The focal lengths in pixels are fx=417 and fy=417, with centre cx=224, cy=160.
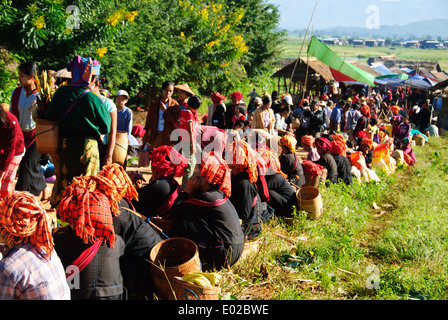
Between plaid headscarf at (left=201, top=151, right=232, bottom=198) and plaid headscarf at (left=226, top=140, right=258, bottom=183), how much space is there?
0.64 m

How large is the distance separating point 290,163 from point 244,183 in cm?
189

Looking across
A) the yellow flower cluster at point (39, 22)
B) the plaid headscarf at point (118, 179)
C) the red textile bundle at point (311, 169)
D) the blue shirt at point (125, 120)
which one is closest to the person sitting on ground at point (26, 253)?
the plaid headscarf at point (118, 179)

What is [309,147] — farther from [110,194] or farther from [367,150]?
[110,194]

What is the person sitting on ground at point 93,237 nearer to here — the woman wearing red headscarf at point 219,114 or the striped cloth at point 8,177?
the striped cloth at point 8,177

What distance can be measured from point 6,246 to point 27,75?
2786 millimetres

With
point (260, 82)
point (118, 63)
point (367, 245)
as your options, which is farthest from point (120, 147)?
point (260, 82)

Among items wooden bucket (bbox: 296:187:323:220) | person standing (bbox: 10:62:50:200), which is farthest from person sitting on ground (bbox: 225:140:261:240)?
person standing (bbox: 10:62:50:200)

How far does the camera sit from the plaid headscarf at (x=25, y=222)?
90.4 inches

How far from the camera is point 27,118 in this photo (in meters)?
4.91

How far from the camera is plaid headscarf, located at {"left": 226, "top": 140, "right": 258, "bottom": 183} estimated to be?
4699 mm

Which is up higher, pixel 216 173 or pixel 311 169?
pixel 216 173

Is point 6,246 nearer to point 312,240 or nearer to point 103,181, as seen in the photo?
point 103,181

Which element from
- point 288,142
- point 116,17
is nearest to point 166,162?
point 288,142

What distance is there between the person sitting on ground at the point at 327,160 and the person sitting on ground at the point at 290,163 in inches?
46.1
